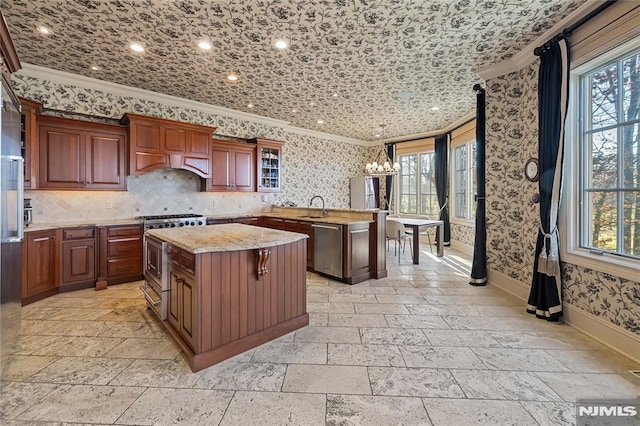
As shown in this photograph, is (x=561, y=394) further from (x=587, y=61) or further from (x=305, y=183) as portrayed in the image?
(x=305, y=183)

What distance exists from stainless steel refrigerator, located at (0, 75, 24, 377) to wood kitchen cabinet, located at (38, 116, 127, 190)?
1.57 metres

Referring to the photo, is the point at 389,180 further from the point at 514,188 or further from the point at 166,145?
the point at 166,145

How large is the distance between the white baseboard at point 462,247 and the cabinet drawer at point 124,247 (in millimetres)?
6081

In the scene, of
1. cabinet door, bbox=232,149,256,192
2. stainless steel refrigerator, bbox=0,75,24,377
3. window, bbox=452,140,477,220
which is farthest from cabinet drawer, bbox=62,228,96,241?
window, bbox=452,140,477,220

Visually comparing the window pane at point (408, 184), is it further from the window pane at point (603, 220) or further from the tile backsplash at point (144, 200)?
the window pane at point (603, 220)

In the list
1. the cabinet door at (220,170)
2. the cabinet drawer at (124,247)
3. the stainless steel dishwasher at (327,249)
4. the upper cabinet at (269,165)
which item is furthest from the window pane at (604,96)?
the cabinet drawer at (124,247)

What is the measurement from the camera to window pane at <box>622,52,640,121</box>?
2309 millimetres

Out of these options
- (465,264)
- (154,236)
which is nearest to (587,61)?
(465,264)

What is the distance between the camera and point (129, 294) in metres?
3.62

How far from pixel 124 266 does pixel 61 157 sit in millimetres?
1619

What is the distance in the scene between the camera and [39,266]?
3.31m

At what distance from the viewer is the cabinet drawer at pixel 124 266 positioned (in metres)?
3.88

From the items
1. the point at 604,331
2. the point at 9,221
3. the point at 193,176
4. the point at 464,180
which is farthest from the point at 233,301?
the point at 464,180

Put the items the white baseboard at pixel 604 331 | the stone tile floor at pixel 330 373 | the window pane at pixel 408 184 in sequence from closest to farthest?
the stone tile floor at pixel 330 373 < the white baseboard at pixel 604 331 < the window pane at pixel 408 184
